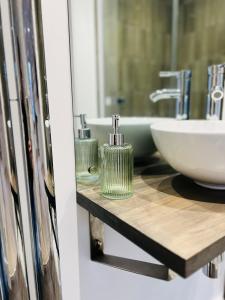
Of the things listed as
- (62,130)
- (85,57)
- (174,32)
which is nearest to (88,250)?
(62,130)

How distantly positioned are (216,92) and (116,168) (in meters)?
0.54

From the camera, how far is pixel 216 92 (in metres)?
0.83

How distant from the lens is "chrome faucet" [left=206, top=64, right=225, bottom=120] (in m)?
0.81

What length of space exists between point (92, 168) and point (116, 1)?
0.73m

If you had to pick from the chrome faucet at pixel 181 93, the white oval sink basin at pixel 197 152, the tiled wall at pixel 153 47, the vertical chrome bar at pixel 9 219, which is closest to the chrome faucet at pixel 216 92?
the chrome faucet at pixel 181 93

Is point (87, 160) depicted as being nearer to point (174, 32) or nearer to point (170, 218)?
point (170, 218)

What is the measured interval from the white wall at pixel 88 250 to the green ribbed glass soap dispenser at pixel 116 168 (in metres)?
0.12

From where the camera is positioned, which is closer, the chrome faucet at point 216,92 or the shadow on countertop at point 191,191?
the shadow on countertop at point 191,191

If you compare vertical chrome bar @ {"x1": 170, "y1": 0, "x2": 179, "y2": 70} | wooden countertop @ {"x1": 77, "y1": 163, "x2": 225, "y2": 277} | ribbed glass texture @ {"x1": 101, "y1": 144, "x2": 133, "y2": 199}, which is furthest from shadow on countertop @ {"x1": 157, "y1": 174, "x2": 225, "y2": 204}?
vertical chrome bar @ {"x1": 170, "y1": 0, "x2": 179, "y2": 70}

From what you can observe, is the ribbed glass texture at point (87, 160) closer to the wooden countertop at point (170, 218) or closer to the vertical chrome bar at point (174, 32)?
the wooden countertop at point (170, 218)

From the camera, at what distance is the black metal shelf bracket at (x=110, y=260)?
22.4 inches

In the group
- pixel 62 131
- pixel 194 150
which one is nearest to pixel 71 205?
pixel 62 131

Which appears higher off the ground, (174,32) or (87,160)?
(174,32)

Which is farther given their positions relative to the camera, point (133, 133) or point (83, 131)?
point (133, 133)
